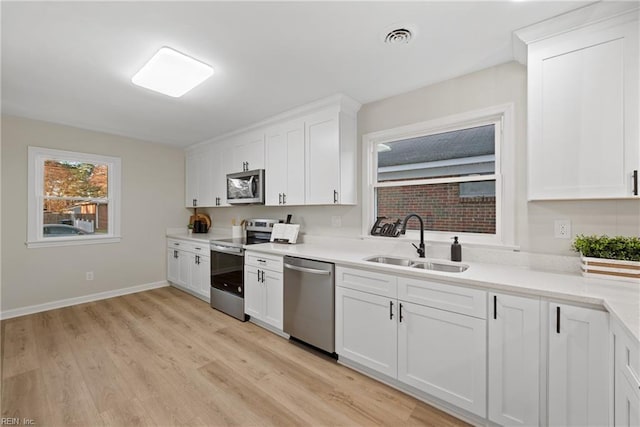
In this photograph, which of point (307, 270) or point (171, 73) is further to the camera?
point (307, 270)

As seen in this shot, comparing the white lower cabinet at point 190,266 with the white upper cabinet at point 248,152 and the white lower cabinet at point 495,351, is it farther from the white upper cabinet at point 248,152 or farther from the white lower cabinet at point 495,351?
the white lower cabinet at point 495,351

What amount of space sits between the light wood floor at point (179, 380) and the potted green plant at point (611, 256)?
1.24 m

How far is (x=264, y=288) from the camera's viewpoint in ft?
9.60

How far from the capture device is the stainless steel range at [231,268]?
322 cm

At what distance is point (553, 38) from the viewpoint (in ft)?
5.57

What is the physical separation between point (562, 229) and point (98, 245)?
5.24 meters

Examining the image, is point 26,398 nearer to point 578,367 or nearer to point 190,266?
point 190,266

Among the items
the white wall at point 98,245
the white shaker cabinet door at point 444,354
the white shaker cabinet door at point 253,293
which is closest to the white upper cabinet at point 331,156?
the white shaker cabinet door at point 253,293

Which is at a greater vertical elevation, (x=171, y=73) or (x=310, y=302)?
(x=171, y=73)

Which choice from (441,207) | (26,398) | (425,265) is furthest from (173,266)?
(441,207)

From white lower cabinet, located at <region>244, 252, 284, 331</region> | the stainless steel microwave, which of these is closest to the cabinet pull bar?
white lower cabinet, located at <region>244, 252, 284, 331</region>

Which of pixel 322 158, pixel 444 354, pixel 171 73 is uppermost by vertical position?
pixel 171 73

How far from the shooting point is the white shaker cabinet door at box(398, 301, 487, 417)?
1.64 meters

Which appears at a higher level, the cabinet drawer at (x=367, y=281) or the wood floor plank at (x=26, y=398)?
the cabinet drawer at (x=367, y=281)
